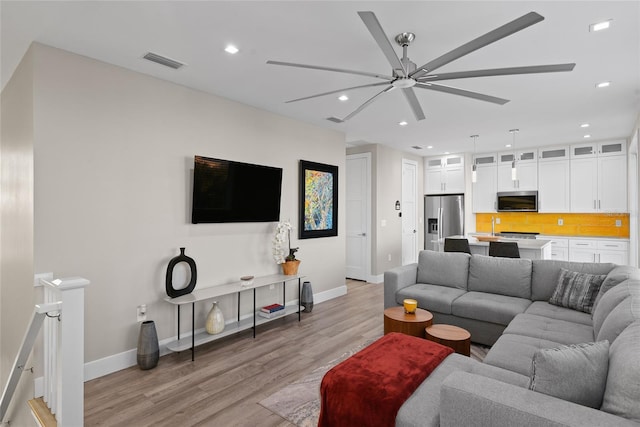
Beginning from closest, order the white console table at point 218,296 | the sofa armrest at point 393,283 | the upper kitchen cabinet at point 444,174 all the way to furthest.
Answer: the white console table at point 218,296 < the sofa armrest at point 393,283 < the upper kitchen cabinet at point 444,174

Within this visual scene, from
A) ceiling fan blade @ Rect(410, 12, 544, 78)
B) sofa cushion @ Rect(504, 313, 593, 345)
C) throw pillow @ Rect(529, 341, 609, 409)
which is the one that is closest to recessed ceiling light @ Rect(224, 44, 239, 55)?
ceiling fan blade @ Rect(410, 12, 544, 78)

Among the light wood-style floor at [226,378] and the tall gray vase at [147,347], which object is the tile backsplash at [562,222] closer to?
the light wood-style floor at [226,378]

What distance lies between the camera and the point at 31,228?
2.75 metres

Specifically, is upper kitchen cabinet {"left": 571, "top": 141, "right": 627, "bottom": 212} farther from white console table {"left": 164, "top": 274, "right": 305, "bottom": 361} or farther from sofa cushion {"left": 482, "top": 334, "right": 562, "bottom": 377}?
white console table {"left": 164, "top": 274, "right": 305, "bottom": 361}

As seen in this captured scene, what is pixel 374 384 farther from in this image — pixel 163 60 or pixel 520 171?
pixel 520 171

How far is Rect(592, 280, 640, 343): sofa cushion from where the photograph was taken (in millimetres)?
2330

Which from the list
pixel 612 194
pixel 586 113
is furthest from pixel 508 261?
pixel 612 194

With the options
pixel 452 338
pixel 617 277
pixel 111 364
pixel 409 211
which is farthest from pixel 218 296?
pixel 409 211

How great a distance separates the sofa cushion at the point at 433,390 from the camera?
1675mm

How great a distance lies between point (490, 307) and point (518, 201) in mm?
4714

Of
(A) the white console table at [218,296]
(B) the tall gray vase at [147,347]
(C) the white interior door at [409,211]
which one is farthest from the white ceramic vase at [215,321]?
(C) the white interior door at [409,211]

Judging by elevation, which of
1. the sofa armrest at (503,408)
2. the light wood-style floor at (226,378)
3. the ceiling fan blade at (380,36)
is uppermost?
the ceiling fan blade at (380,36)

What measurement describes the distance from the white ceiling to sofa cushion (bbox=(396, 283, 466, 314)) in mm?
2321

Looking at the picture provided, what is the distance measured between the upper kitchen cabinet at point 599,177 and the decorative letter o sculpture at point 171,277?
281 inches
